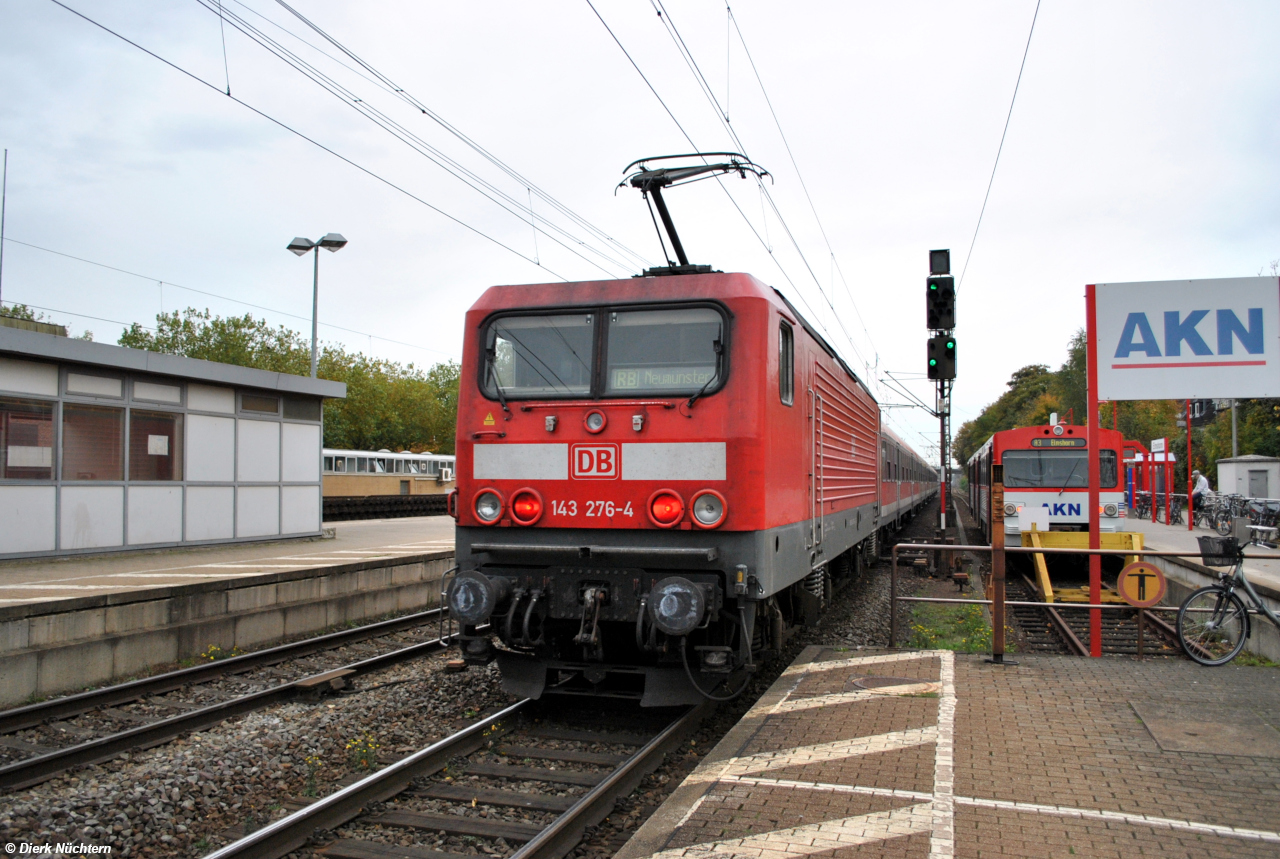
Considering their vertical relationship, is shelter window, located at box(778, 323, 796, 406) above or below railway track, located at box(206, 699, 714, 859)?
above

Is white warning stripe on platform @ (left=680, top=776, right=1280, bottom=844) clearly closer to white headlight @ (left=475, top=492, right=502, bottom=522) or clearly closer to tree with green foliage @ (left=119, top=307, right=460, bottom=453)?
white headlight @ (left=475, top=492, right=502, bottom=522)

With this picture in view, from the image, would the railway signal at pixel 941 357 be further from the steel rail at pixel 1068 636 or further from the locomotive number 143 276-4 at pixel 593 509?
the locomotive number 143 276-4 at pixel 593 509

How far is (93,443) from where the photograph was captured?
1205 centimetres

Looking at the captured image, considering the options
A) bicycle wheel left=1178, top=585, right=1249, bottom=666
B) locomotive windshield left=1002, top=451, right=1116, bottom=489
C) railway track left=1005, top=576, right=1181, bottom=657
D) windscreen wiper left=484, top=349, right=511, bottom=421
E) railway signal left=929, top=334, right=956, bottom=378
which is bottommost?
railway track left=1005, top=576, right=1181, bottom=657

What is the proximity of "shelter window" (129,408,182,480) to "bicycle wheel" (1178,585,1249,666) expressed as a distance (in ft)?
41.8

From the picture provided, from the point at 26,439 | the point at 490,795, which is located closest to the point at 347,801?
the point at 490,795

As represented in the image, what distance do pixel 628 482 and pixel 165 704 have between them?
14.0 ft

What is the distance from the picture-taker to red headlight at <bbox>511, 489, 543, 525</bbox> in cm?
620

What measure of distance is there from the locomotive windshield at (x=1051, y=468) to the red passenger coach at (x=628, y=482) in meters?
10.6

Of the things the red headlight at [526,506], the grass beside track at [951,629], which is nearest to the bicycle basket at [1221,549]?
the grass beside track at [951,629]

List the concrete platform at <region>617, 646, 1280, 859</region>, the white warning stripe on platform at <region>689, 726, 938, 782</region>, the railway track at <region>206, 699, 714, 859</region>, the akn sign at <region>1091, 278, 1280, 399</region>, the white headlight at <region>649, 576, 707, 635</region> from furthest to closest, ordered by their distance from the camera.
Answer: the akn sign at <region>1091, 278, 1280, 399</region>
the white headlight at <region>649, 576, 707, 635</region>
the white warning stripe on platform at <region>689, 726, 938, 782</region>
the railway track at <region>206, 699, 714, 859</region>
the concrete platform at <region>617, 646, 1280, 859</region>

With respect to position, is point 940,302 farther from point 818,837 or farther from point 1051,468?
point 818,837

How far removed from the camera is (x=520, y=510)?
6242mm

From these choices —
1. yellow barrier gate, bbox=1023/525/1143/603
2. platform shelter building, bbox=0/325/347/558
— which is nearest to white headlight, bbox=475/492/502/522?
yellow barrier gate, bbox=1023/525/1143/603
